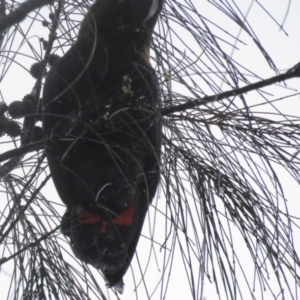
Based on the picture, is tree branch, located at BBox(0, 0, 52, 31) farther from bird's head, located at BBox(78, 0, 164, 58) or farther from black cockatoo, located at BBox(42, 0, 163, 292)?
bird's head, located at BBox(78, 0, 164, 58)

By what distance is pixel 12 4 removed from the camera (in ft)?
4.32

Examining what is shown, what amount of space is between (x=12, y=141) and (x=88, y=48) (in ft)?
A: 1.80

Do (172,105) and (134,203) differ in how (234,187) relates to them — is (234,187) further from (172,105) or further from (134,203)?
(134,203)

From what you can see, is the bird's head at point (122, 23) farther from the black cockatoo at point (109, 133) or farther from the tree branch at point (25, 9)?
the tree branch at point (25, 9)

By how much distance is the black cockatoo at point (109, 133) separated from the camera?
1433 mm

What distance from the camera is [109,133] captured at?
1.47 metres

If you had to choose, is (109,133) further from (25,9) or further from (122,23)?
(25,9)

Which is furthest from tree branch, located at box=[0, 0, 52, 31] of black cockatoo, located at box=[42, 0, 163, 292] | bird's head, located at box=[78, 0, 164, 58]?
bird's head, located at box=[78, 0, 164, 58]

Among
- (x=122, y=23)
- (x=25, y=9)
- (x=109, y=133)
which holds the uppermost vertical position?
(x=122, y=23)

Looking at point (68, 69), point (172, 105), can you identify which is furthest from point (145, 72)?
point (68, 69)

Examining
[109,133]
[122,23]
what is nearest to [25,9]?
[109,133]

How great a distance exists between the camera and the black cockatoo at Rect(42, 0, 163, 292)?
4.70ft

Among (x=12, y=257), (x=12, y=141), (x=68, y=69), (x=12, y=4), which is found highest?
(x=68, y=69)

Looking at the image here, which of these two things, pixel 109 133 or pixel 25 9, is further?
pixel 109 133
